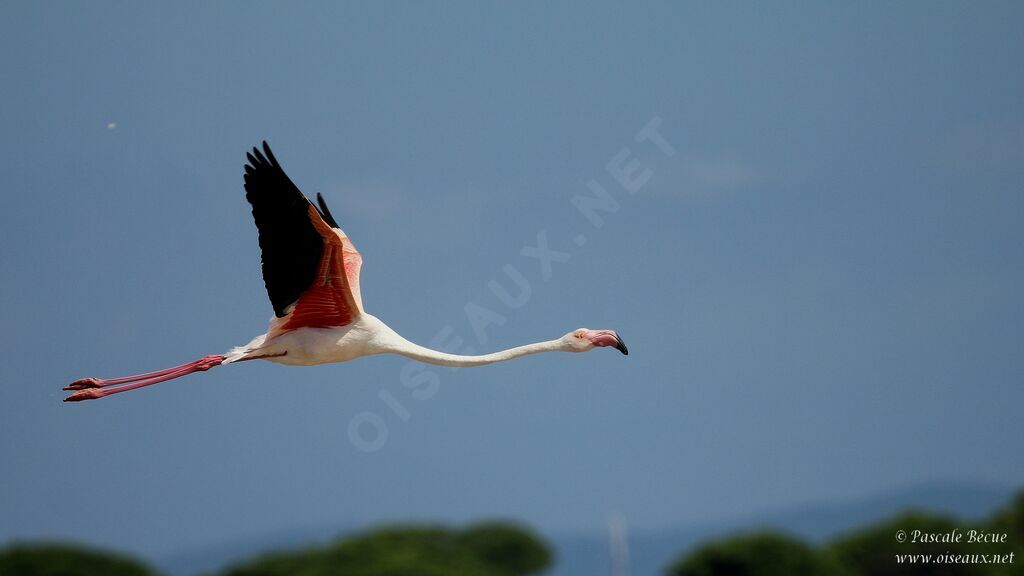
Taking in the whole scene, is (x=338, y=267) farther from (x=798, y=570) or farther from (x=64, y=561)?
(x=64, y=561)

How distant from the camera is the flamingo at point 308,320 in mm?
14352

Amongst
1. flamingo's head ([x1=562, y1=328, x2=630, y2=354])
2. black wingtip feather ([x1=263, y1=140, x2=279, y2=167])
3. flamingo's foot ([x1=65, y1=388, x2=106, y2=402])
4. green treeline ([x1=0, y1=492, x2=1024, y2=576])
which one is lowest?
flamingo's foot ([x1=65, y1=388, x2=106, y2=402])

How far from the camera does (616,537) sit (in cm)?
3703

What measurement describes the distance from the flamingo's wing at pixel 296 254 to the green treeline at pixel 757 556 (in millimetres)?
30485

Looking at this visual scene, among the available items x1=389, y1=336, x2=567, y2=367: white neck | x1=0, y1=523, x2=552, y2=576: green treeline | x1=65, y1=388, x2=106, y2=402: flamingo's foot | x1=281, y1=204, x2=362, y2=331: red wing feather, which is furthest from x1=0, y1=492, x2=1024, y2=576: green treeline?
x1=65, y1=388, x2=106, y2=402: flamingo's foot

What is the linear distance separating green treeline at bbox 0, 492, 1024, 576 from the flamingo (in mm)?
29598

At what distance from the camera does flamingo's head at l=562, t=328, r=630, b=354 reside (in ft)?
48.9

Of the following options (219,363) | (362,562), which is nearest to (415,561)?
(362,562)

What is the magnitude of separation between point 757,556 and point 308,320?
31757 mm

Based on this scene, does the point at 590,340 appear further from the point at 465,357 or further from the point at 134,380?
the point at 134,380

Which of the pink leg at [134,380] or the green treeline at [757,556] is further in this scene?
the green treeline at [757,556]

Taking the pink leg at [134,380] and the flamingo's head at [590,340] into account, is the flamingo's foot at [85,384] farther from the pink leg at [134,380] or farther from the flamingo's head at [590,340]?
the flamingo's head at [590,340]

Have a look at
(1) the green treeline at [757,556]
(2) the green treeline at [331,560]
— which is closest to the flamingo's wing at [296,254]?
(1) the green treeline at [757,556]

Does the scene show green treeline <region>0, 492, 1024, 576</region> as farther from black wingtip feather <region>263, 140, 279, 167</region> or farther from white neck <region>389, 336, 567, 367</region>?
black wingtip feather <region>263, 140, 279, 167</region>
